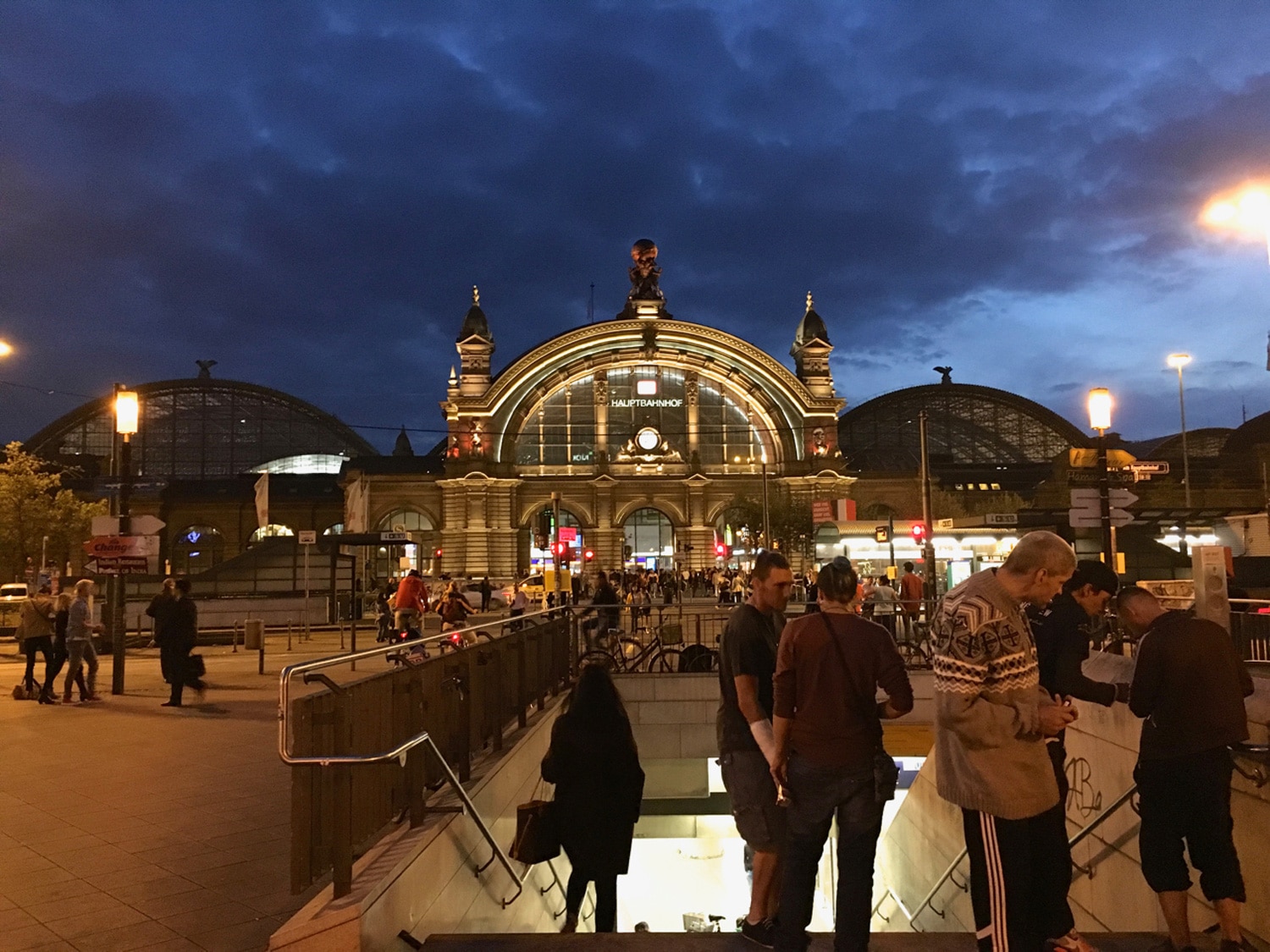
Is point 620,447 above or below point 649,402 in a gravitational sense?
below

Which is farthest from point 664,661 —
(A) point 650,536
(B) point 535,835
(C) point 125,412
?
(A) point 650,536

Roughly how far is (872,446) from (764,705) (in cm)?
7478

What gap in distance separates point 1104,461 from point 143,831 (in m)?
14.0

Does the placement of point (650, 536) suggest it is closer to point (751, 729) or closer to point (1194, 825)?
point (751, 729)

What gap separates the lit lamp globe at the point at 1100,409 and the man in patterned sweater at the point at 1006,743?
43.9ft

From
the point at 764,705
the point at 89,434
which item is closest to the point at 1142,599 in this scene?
the point at 764,705

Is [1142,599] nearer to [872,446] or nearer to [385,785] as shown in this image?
[385,785]

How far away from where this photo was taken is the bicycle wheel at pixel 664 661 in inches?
626

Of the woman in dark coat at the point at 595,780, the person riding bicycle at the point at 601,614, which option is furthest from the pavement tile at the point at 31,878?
the person riding bicycle at the point at 601,614

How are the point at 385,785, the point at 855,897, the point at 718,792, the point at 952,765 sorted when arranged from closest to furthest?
the point at 952,765 → the point at 855,897 → the point at 385,785 → the point at 718,792

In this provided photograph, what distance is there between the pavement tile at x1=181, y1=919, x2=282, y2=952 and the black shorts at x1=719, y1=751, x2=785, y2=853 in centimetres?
261

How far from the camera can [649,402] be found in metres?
62.3

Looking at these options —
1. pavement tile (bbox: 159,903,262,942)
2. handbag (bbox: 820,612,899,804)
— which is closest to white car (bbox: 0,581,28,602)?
pavement tile (bbox: 159,903,262,942)

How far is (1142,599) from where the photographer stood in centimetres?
549
